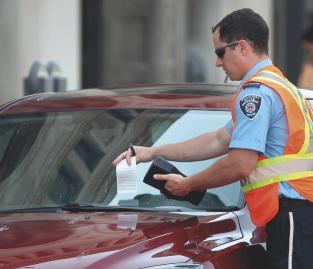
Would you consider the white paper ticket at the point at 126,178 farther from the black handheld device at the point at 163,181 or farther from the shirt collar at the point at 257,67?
the shirt collar at the point at 257,67

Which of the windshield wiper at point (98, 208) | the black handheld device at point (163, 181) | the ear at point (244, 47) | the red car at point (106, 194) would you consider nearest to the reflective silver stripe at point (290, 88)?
the ear at point (244, 47)

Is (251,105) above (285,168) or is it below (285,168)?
above

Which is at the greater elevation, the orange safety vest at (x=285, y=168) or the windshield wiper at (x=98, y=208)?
the orange safety vest at (x=285, y=168)

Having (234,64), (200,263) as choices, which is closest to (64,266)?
(200,263)

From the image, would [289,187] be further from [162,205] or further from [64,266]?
[64,266]

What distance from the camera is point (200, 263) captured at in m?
4.32

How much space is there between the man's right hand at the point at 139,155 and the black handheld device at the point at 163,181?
103 millimetres

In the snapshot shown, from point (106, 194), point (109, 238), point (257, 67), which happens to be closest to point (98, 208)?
point (106, 194)

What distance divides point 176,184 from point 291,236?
57 centimetres

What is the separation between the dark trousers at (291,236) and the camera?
4559 mm

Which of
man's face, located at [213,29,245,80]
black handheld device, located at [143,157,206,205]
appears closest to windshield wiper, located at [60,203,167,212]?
black handheld device, located at [143,157,206,205]

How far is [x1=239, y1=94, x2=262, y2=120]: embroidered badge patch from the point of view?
4523mm

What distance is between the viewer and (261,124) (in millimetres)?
4520

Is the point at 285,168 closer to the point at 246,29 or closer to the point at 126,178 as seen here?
the point at 246,29
